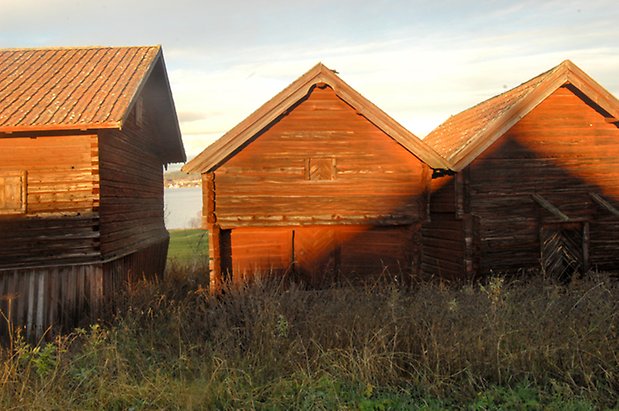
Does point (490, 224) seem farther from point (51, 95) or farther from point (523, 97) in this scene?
point (51, 95)

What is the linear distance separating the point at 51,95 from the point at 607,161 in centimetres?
1511

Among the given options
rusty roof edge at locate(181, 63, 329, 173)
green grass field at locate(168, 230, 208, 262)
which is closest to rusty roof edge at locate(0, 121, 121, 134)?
rusty roof edge at locate(181, 63, 329, 173)

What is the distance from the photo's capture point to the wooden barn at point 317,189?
38.9ft

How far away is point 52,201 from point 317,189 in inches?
251

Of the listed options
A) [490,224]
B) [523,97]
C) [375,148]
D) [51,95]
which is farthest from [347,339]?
[51,95]

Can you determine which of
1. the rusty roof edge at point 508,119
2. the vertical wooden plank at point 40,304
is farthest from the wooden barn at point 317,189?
the vertical wooden plank at point 40,304

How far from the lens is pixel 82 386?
629 cm

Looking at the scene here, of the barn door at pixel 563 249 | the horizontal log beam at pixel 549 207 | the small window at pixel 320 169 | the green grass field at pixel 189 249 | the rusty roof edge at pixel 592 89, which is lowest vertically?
the green grass field at pixel 189 249

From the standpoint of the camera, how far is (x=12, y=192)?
11.4 meters

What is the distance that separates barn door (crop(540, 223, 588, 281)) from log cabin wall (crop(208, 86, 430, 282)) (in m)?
3.91

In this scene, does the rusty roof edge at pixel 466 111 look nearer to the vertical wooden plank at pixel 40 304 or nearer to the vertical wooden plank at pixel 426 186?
the vertical wooden plank at pixel 426 186

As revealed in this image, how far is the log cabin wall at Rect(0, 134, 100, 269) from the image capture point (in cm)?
1130

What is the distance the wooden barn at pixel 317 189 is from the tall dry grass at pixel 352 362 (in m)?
3.97

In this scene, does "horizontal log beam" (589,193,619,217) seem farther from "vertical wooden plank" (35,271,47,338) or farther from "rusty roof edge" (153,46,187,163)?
"vertical wooden plank" (35,271,47,338)
